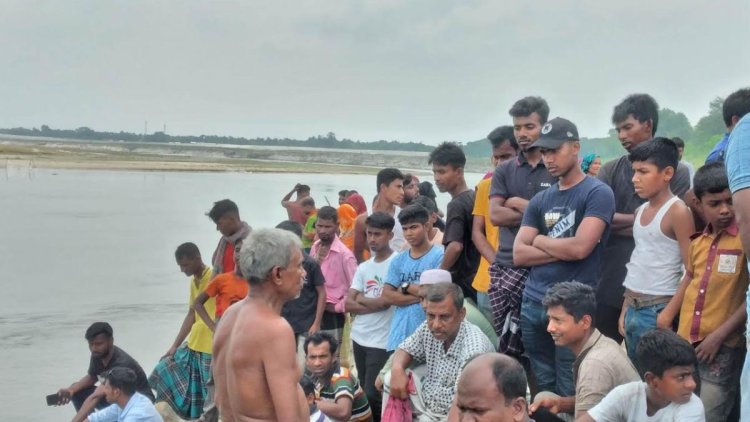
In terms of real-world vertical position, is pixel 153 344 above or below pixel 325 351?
below

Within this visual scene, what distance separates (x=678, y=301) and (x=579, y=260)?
622 mm

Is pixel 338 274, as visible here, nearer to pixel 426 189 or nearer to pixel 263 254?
pixel 426 189

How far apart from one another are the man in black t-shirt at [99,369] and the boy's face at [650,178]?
16.2ft

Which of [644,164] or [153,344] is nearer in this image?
[644,164]

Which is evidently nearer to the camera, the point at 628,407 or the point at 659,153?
the point at 628,407

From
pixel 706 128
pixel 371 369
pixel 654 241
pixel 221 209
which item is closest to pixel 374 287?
pixel 371 369

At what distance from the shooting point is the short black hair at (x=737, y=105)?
16.1 ft

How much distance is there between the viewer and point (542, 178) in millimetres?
5543

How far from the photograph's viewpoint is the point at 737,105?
16.1 feet

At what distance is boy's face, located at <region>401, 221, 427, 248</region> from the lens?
20.7ft

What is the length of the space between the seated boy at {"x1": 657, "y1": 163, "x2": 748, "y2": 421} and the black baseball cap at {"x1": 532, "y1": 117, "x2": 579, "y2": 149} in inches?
33.0

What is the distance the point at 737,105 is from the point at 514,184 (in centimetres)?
144

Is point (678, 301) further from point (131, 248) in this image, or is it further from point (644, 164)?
point (131, 248)

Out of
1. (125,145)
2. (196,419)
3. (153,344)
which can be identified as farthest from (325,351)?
(125,145)
